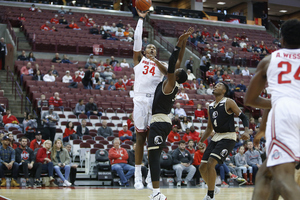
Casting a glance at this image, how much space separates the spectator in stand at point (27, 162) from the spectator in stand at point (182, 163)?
3972 mm

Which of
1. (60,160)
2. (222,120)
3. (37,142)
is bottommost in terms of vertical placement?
(60,160)

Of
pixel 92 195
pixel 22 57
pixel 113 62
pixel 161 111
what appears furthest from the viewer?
pixel 113 62

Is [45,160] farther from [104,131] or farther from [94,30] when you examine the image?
[94,30]

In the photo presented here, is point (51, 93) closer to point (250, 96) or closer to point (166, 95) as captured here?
point (166, 95)

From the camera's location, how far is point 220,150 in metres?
6.39

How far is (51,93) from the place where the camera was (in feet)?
51.5

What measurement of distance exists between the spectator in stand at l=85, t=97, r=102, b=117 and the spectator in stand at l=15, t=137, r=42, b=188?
3.58 meters

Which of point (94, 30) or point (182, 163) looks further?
point (94, 30)

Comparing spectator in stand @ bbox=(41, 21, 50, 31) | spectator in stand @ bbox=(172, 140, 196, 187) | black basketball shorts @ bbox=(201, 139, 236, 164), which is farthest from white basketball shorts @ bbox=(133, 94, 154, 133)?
spectator in stand @ bbox=(41, 21, 50, 31)

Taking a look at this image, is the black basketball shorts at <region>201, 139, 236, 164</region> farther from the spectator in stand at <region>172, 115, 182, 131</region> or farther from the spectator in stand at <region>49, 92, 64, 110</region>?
the spectator in stand at <region>49, 92, 64, 110</region>

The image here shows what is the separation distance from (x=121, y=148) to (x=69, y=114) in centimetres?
355

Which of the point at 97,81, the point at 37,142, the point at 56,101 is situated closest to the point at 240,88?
the point at 97,81

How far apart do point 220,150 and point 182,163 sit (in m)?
6.15

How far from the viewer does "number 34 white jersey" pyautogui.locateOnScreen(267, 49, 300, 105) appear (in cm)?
339
